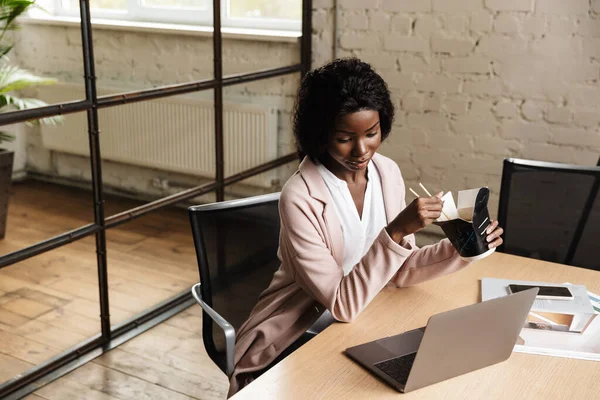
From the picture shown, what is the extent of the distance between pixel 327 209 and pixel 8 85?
2001 mm

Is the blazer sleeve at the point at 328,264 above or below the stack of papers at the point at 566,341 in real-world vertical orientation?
above

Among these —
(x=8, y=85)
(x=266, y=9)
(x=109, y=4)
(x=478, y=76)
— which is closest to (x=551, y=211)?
(x=478, y=76)

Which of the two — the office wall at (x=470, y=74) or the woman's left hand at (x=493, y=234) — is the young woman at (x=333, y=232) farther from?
the office wall at (x=470, y=74)

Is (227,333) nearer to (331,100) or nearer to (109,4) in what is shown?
(331,100)

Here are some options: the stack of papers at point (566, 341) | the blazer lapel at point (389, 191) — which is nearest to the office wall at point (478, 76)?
the blazer lapel at point (389, 191)

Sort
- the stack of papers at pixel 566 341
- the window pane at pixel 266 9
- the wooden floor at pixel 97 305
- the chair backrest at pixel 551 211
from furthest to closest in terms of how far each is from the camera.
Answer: the window pane at pixel 266 9 < the wooden floor at pixel 97 305 < the chair backrest at pixel 551 211 < the stack of papers at pixel 566 341

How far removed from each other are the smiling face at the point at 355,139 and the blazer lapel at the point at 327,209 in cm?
6

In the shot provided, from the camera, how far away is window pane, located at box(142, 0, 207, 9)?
374 centimetres

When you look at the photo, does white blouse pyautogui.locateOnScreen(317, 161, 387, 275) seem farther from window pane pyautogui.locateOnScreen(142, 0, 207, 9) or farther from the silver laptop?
window pane pyautogui.locateOnScreen(142, 0, 207, 9)

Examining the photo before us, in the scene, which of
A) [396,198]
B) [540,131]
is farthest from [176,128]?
[396,198]

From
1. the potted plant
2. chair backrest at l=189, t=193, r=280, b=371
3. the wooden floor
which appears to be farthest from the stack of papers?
the potted plant

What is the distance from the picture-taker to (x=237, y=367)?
1519 mm

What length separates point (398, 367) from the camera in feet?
3.95

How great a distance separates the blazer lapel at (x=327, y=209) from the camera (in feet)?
4.93
